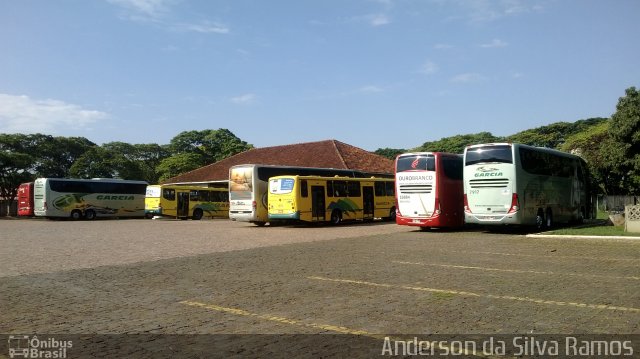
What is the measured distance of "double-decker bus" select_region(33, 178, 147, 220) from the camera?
35156 millimetres

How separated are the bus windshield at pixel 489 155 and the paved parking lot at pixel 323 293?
5405mm

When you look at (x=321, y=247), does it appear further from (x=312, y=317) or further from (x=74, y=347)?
(x=74, y=347)

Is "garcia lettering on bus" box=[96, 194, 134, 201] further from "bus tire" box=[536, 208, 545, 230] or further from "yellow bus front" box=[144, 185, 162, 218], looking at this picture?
"bus tire" box=[536, 208, 545, 230]

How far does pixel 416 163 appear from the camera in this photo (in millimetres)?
19734

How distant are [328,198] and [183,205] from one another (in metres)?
15.5

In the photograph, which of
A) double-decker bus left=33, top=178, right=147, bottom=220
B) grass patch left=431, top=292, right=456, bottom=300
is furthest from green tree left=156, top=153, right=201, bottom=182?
grass patch left=431, top=292, right=456, bottom=300

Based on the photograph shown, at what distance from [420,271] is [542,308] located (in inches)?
126

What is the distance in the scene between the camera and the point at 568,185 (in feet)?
69.3

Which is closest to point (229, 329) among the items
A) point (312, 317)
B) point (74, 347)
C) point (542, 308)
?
point (312, 317)

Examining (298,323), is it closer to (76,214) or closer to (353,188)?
(353,188)

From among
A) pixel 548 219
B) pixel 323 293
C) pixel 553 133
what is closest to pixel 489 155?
pixel 548 219

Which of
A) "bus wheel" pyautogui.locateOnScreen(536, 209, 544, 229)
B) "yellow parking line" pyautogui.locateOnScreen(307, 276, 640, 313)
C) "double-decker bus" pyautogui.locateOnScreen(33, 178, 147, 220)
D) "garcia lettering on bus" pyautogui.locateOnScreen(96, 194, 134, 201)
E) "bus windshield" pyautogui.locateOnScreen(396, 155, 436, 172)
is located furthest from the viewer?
"garcia lettering on bus" pyautogui.locateOnScreen(96, 194, 134, 201)

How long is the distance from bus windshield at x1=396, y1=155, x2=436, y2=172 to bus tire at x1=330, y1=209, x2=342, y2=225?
5720 millimetres

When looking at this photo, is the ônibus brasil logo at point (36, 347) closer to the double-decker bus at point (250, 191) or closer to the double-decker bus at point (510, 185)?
the double-decker bus at point (510, 185)
